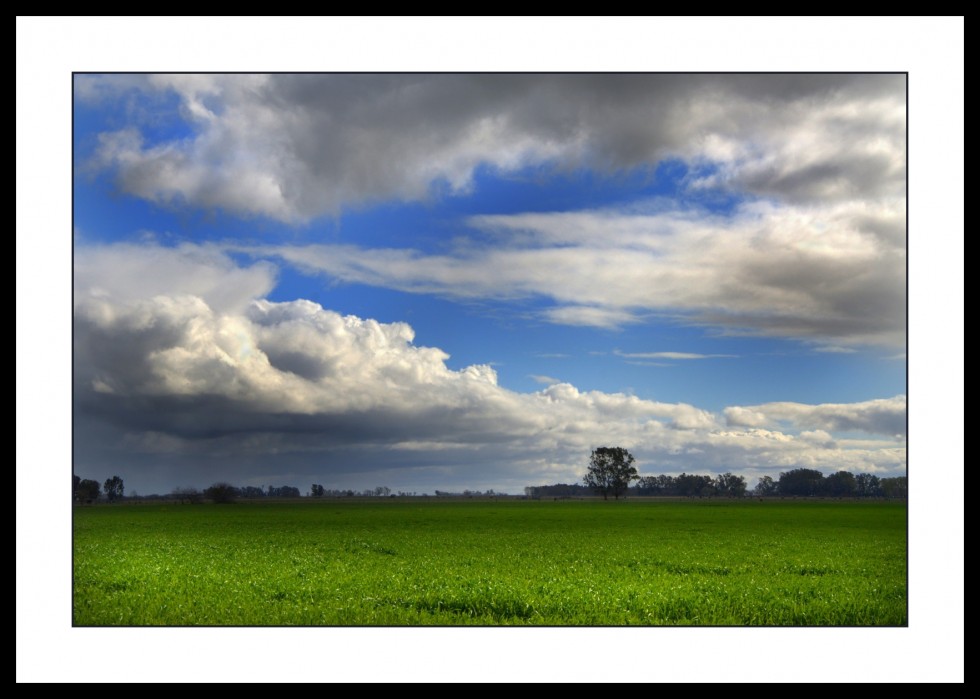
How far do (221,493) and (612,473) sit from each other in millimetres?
68206

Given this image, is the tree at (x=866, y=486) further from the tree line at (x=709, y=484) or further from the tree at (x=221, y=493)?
the tree at (x=221, y=493)

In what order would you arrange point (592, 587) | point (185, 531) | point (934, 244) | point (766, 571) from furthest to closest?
point (185, 531) → point (766, 571) → point (592, 587) → point (934, 244)

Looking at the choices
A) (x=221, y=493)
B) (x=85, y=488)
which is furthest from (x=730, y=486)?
(x=85, y=488)

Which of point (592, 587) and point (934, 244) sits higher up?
point (934, 244)

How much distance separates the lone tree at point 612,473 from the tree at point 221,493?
207ft

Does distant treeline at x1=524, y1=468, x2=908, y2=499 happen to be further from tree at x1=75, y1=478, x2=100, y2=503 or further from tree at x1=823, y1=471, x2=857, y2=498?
tree at x1=75, y1=478, x2=100, y2=503

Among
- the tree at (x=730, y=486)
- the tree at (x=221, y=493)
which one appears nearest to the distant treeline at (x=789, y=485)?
the tree at (x=730, y=486)

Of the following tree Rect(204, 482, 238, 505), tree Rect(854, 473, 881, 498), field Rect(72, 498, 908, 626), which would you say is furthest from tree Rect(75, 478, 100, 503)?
tree Rect(854, 473, 881, 498)

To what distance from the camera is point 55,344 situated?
9.68 m

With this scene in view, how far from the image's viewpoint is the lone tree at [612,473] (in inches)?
5276

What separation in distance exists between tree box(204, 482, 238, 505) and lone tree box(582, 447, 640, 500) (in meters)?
63.0
